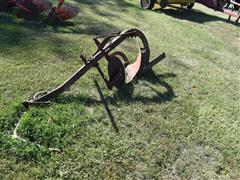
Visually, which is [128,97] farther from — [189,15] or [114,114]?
[189,15]

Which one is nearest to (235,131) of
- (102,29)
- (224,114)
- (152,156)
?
(224,114)

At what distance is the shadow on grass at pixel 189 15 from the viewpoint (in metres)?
10.0

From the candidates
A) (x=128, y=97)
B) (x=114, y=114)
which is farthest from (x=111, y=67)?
(x=114, y=114)

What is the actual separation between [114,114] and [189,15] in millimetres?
6940

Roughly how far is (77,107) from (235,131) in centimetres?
201

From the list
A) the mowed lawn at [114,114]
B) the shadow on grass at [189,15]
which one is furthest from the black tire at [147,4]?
the mowed lawn at [114,114]

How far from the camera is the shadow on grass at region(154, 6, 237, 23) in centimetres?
1000

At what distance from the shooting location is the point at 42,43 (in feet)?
19.4

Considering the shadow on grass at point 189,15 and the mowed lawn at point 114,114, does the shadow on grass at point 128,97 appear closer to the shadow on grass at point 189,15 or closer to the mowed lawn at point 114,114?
the mowed lawn at point 114,114

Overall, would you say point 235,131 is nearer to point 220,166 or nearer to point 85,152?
point 220,166

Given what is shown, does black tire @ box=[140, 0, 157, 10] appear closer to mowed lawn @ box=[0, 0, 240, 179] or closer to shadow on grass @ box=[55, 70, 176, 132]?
mowed lawn @ box=[0, 0, 240, 179]

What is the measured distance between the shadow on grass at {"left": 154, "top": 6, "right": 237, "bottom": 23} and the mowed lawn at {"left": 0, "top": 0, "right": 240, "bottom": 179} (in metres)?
3.02

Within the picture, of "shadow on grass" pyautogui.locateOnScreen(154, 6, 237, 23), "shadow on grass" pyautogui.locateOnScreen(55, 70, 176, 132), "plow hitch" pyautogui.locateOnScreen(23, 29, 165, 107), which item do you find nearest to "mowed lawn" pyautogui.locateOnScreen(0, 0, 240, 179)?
"shadow on grass" pyautogui.locateOnScreen(55, 70, 176, 132)

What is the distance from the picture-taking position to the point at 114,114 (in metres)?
4.27
